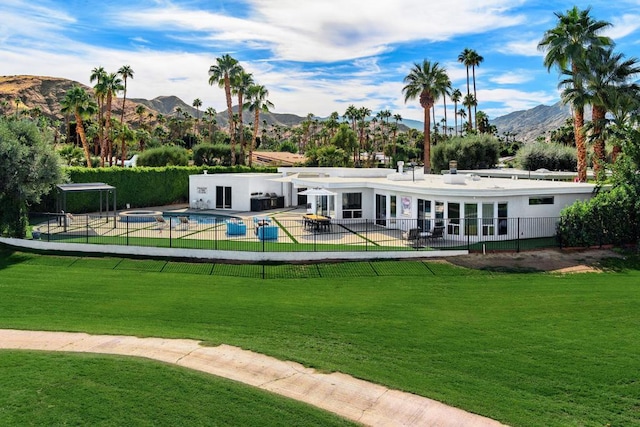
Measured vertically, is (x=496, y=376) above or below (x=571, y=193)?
below

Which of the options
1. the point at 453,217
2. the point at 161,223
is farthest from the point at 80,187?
the point at 453,217

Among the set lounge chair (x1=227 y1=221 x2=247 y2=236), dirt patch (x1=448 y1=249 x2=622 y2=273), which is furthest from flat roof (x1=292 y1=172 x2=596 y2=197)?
lounge chair (x1=227 y1=221 x2=247 y2=236)

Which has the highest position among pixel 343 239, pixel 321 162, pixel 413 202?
pixel 321 162

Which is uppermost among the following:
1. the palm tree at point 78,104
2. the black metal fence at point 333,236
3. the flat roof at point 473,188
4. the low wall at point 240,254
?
the palm tree at point 78,104

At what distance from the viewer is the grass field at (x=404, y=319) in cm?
1017

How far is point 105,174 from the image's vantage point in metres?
39.1

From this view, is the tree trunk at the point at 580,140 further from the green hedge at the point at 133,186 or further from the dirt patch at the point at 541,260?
the green hedge at the point at 133,186

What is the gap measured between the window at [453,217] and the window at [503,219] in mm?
2019

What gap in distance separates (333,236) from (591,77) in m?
19.4

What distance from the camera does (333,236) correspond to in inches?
1061

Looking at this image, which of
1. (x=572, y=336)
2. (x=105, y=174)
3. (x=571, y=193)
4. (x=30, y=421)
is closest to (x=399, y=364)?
(x=572, y=336)

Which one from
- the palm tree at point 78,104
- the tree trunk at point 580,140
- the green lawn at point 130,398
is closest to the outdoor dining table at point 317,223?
the tree trunk at point 580,140

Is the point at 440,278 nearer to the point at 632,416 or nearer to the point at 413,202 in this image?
the point at 413,202

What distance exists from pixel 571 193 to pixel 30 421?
26.2m
